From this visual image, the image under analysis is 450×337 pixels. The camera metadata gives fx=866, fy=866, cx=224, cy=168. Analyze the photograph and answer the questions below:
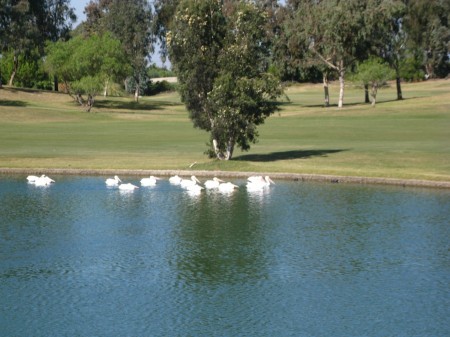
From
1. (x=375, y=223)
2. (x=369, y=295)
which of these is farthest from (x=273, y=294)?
(x=375, y=223)

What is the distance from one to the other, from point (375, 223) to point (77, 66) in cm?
7228

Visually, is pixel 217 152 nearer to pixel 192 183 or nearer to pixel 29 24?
pixel 192 183

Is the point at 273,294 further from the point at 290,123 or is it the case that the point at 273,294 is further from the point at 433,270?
the point at 290,123

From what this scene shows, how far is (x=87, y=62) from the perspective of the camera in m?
97.9

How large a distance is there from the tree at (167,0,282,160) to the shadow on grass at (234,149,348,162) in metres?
3.05

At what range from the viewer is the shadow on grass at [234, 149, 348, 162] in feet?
151

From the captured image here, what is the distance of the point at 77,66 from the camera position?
97438 millimetres

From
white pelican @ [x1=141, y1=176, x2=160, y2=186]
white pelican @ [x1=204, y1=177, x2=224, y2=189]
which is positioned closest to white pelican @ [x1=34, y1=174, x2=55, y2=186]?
white pelican @ [x1=141, y1=176, x2=160, y2=186]

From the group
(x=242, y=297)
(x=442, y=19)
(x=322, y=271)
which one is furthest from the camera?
(x=442, y=19)

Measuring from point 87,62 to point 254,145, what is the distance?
1895 inches

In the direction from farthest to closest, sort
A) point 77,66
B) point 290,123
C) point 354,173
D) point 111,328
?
1. point 77,66
2. point 290,123
3. point 354,173
4. point 111,328

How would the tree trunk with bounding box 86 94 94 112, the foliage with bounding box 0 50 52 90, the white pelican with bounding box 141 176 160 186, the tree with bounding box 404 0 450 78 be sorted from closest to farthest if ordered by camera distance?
the white pelican with bounding box 141 176 160 186
the tree trunk with bounding box 86 94 94 112
the foliage with bounding box 0 50 52 90
the tree with bounding box 404 0 450 78

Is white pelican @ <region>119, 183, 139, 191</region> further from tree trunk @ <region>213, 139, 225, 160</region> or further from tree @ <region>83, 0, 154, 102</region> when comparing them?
tree @ <region>83, 0, 154, 102</region>

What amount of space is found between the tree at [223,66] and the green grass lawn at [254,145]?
2.34 meters
